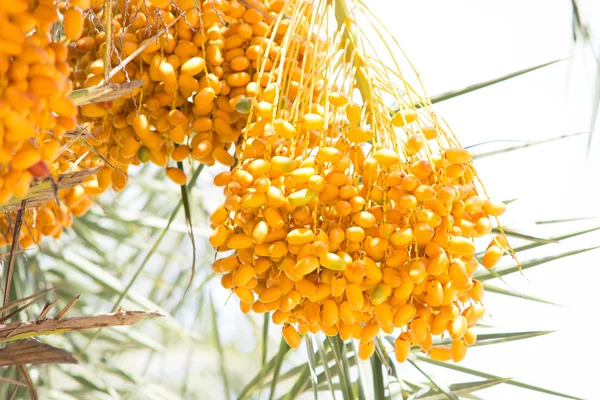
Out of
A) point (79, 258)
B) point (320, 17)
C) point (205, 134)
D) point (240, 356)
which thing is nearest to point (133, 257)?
point (79, 258)

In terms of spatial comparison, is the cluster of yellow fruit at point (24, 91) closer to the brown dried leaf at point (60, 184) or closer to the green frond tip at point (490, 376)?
the brown dried leaf at point (60, 184)

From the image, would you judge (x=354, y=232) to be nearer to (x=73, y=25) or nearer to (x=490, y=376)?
(x=73, y=25)

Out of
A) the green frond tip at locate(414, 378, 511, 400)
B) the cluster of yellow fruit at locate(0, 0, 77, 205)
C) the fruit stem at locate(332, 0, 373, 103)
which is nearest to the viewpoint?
the cluster of yellow fruit at locate(0, 0, 77, 205)

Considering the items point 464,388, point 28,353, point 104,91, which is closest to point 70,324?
point 28,353

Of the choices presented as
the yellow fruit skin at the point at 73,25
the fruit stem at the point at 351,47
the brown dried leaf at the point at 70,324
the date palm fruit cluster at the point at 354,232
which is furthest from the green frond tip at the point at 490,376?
the yellow fruit skin at the point at 73,25

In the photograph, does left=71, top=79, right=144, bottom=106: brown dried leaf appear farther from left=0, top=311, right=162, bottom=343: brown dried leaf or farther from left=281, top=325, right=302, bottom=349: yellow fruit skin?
left=281, top=325, right=302, bottom=349: yellow fruit skin

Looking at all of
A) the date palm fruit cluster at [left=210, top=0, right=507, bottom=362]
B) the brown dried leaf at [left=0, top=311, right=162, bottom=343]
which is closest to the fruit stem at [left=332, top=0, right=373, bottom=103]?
the date palm fruit cluster at [left=210, top=0, right=507, bottom=362]
